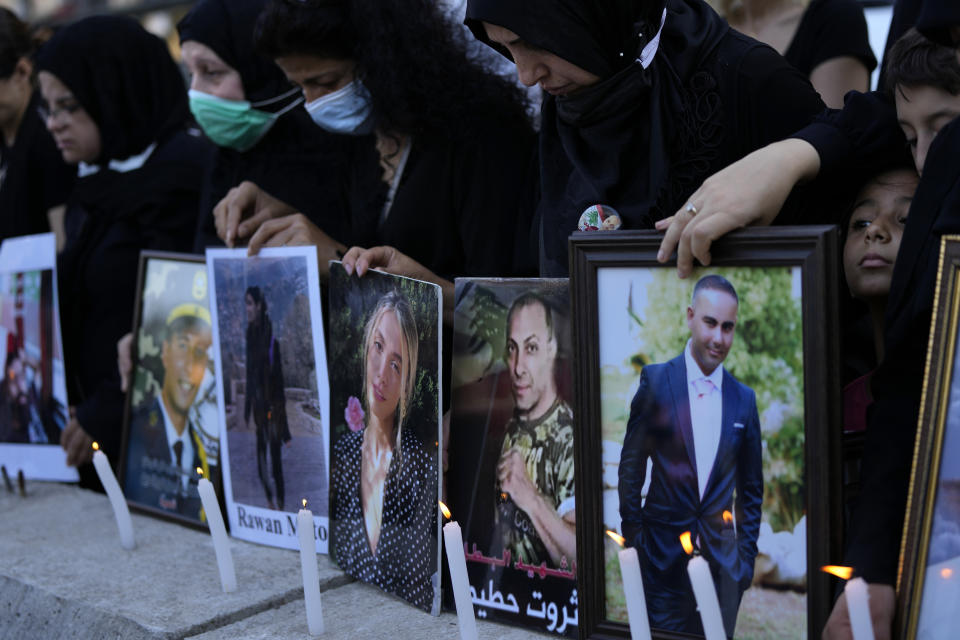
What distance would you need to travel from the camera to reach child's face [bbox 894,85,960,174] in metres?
1.61

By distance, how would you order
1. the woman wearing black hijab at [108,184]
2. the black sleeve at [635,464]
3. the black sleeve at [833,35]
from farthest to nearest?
the woman wearing black hijab at [108,184] → the black sleeve at [833,35] → the black sleeve at [635,464]

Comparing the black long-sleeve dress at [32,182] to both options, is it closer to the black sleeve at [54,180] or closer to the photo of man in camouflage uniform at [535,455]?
the black sleeve at [54,180]

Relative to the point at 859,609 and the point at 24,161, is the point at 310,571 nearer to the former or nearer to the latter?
A: the point at 859,609

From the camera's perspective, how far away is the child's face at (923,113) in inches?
63.3

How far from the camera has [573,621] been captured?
1875mm

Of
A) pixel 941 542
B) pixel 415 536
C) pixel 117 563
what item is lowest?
pixel 117 563

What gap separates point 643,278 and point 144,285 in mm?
1752

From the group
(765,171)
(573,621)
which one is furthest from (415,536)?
(765,171)

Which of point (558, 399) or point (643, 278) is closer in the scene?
point (643, 278)

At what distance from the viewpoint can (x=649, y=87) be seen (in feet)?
6.08

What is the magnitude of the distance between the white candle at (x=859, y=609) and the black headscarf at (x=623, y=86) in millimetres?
771

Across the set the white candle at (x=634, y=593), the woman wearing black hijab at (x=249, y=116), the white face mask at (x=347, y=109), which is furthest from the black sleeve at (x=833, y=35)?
the white candle at (x=634, y=593)

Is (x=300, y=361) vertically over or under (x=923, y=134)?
under

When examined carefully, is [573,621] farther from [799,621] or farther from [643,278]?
[643,278]
